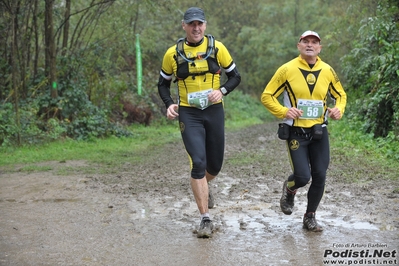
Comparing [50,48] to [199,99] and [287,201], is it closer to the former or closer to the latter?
[199,99]

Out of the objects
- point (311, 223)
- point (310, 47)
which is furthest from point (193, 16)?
point (311, 223)

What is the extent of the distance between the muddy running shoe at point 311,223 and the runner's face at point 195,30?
2.12m

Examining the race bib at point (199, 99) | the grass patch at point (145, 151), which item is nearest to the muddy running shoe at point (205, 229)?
the race bib at point (199, 99)

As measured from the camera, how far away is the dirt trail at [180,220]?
544 centimetres

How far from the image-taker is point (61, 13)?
1800 centimetres

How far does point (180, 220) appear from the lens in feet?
22.8

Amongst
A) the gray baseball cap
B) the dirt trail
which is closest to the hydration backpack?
the gray baseball cap

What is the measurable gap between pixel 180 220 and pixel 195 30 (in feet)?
6.88

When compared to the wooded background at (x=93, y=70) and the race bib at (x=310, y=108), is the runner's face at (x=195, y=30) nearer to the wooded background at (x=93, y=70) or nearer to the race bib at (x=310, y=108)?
the race bib at (x=310, y=108)

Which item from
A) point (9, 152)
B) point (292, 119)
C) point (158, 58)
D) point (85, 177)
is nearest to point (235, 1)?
point (158, 58)

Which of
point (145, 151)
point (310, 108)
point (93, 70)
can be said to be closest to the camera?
point (310, 108)

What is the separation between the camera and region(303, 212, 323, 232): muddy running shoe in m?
6.24

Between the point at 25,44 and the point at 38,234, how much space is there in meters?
12.0

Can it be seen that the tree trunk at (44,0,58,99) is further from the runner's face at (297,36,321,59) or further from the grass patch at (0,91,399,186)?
the runner's face at (297,36,321,59)
